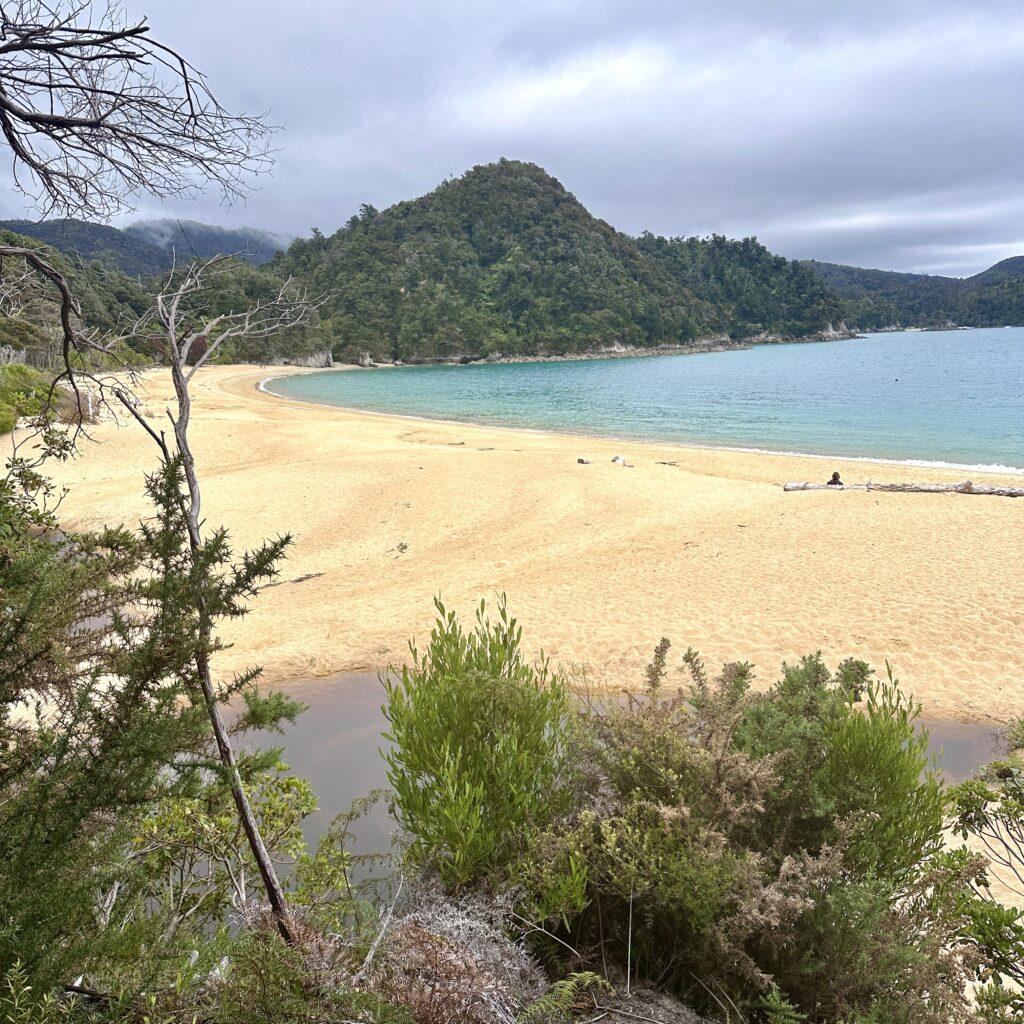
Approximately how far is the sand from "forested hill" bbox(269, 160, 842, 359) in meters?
78.8

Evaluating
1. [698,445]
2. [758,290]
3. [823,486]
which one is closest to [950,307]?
[758,290]

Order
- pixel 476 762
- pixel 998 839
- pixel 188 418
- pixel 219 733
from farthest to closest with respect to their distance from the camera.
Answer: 1. pixel 476 762
2. pixel 998 839
3. pixel 188 418
4. pixel 219 733

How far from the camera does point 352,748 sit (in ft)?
21.6

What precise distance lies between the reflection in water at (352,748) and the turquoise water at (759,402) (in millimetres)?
20189

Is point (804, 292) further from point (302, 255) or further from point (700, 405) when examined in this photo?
point (700, 405)

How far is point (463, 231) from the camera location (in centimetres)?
12431

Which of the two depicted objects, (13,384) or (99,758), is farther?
(13,384)

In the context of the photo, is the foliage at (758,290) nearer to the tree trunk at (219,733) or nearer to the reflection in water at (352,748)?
the reflection in water at (352,748)

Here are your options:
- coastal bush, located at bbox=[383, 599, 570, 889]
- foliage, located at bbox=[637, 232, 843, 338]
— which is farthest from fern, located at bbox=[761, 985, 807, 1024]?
foliage, located at bbox=[637, 232, 843, 338]

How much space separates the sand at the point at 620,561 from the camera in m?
8.45

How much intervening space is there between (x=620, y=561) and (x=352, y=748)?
6.54 metres

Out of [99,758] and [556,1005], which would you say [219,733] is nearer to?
[99,758]

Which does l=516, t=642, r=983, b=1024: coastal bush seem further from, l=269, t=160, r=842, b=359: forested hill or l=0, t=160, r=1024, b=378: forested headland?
l=269, t=160, r=842, b=359: forested hill

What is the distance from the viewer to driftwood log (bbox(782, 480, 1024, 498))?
1566 centimetres
